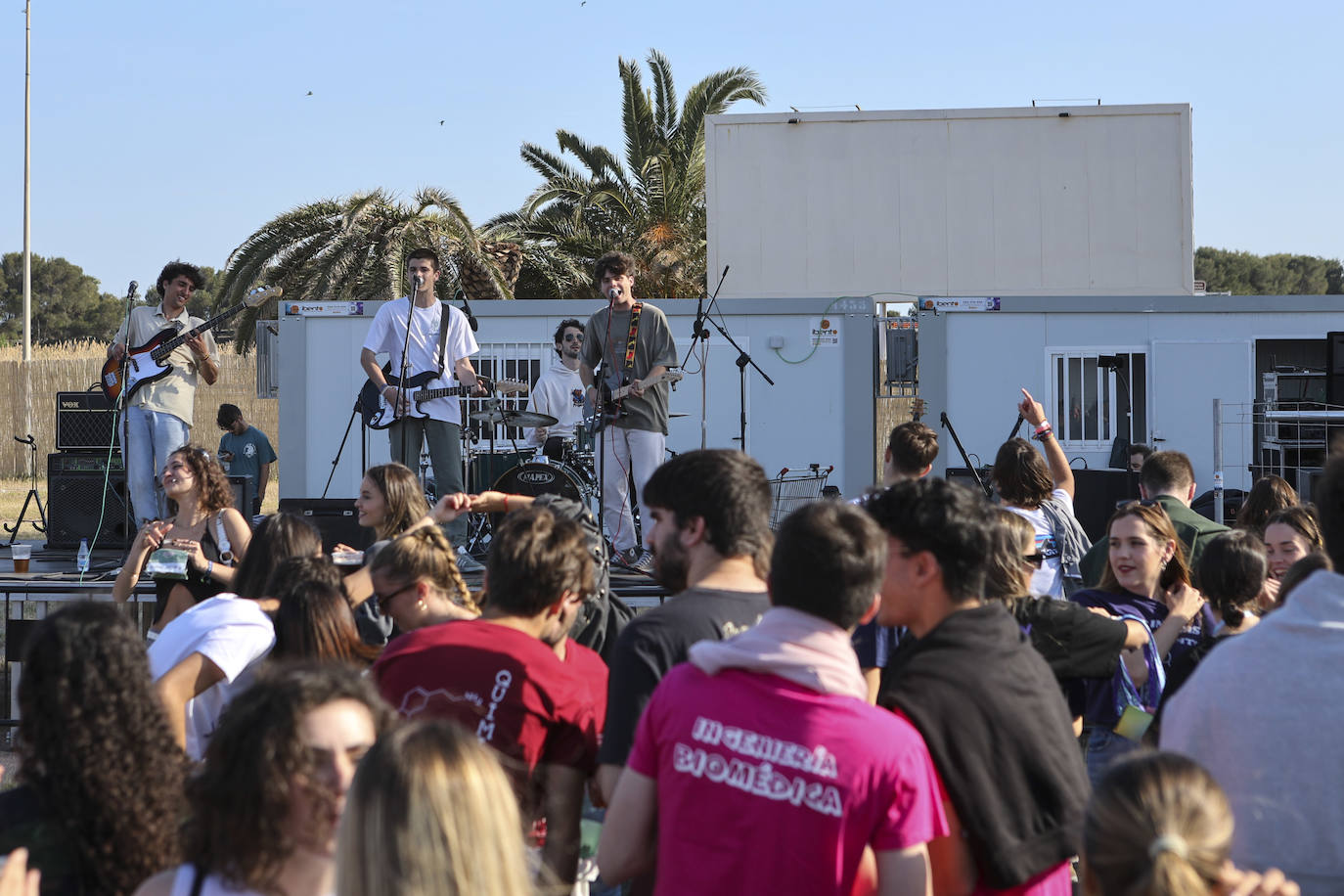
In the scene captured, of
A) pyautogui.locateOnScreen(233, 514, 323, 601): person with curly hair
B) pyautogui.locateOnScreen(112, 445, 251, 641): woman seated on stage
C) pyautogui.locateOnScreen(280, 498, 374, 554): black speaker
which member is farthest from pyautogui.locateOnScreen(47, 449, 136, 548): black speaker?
pyautogui.locateOnScreen(233, 514, 323, 601): person with curly hair

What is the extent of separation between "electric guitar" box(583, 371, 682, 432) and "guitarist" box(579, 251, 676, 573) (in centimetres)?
3

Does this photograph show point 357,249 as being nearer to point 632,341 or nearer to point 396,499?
point 632,341

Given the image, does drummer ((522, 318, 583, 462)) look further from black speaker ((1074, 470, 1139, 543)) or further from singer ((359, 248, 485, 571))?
black speaker ((1074, 470, 1139, 543))

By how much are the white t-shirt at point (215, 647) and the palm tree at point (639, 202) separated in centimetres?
1946

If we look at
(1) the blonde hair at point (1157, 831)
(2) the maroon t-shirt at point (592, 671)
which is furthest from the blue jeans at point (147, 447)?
(1) the blonde hair at point (1157, 831)

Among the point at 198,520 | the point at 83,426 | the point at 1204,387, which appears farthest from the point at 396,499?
the point at 1204,387

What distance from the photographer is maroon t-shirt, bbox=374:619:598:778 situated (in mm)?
2924

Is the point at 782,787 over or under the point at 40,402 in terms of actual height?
under

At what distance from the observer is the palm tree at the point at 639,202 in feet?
76.3

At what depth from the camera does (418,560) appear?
3.79 meters

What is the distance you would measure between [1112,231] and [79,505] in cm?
1572

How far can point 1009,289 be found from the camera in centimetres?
2036

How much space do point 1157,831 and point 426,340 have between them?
7.86 m

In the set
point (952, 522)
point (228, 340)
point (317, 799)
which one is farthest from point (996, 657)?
point (228, 340)
